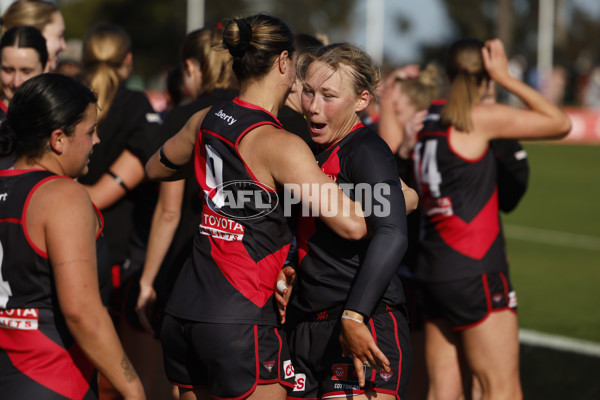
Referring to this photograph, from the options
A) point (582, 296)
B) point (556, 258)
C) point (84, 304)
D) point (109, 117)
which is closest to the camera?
point (84, 304)

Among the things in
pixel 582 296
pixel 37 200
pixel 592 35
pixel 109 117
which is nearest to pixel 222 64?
pixel 109 117

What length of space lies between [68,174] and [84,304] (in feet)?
1.89

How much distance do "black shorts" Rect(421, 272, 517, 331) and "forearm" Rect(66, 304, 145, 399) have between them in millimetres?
2304

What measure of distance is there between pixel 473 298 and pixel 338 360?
159 centimetres

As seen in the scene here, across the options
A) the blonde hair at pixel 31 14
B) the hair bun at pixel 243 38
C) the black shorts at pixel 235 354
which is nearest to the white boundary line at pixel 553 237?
the blonde hair at pixel 31 14

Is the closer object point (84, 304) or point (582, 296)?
point (84, 304)

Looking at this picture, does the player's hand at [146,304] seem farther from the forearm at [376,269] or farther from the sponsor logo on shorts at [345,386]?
the forearm at [376,269]

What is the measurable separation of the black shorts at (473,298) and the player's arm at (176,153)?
191 cm

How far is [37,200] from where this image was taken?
9.58 feet

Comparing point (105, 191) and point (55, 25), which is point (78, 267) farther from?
point (55, 25)

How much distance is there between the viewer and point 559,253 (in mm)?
11750

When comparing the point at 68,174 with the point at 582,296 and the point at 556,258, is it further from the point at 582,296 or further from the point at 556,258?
the point at 556,258

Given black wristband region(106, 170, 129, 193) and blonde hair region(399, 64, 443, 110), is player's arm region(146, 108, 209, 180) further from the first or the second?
blonde hair region(399, 64, 443, 110)

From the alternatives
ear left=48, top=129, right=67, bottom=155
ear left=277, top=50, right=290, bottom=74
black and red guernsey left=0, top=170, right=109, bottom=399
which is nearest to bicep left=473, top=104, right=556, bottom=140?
ear left=277, top=50, right=290, bottom=74
